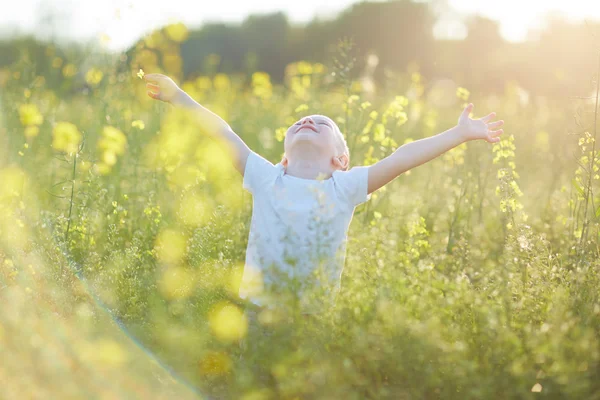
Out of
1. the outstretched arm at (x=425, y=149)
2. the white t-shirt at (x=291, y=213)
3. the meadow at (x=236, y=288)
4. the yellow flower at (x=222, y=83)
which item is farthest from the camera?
the yellow flower at (x=222, y=83)

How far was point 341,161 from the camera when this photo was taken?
3.23 metres

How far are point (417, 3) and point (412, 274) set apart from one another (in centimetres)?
2252

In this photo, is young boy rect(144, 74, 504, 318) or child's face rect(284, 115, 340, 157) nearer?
young boy rect(144, 74, 504, 318)

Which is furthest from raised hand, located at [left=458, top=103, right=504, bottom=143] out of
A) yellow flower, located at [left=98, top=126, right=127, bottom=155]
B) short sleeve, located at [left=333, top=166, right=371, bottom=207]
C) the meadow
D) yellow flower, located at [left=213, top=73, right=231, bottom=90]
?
yellow flower, located at [left=213, top=73, right=231, bottom=90]

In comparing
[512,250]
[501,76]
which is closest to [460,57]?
[501,76]

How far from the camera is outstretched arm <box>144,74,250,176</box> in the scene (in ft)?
10.4

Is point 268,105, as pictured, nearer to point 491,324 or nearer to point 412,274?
point 412,274

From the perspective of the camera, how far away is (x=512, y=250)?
2.99 meters

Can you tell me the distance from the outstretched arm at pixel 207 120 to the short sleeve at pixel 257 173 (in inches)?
2.7

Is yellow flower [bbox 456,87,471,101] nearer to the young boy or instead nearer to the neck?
the young boy

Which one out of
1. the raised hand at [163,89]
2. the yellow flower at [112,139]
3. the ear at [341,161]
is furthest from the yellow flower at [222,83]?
the ear at [341,161]

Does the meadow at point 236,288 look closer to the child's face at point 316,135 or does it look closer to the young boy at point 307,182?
the young boy at point 307,182

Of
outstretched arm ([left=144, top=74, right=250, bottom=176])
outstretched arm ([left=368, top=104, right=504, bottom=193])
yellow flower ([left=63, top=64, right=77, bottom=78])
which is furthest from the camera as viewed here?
yellow flower ([left=63, top=64, right=77, bottom=78])

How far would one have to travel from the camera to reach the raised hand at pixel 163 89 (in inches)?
129
